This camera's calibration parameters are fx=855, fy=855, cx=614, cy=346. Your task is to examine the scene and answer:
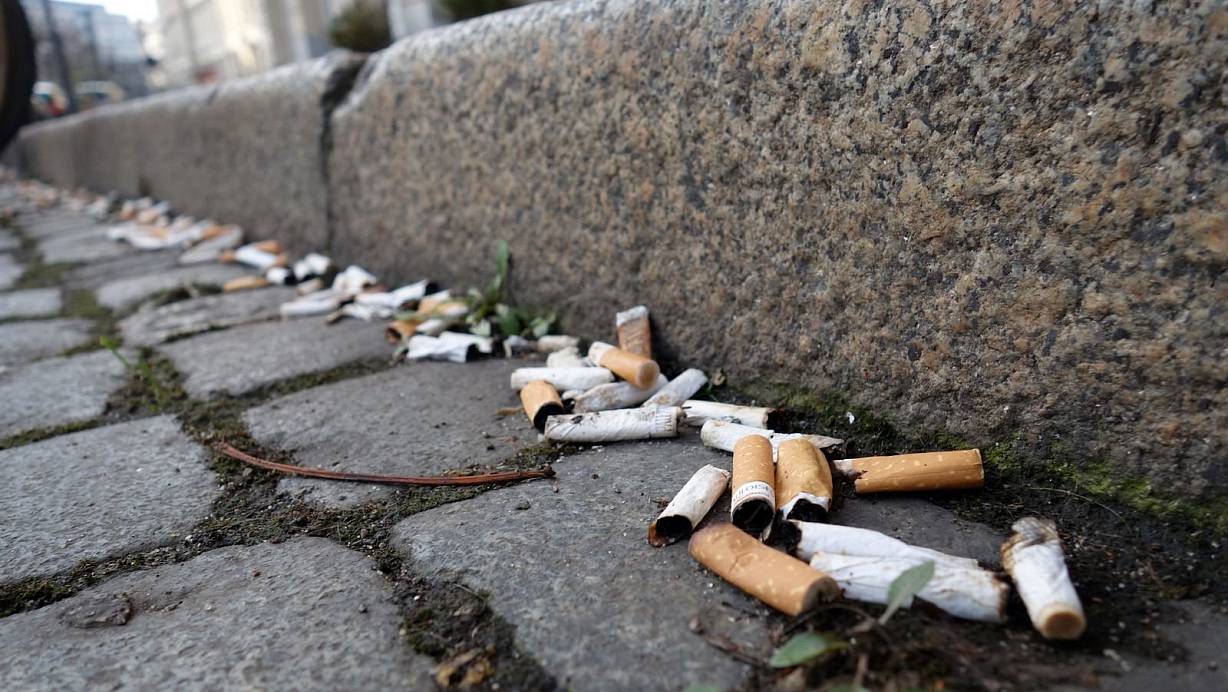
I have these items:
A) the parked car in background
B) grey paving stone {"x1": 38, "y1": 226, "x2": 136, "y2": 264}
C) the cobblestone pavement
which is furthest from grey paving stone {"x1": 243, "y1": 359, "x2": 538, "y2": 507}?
the parked car in background

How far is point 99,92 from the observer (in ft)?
43.6

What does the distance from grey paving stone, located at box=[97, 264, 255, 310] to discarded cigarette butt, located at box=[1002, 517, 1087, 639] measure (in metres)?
2.15

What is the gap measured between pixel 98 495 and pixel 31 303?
162cm

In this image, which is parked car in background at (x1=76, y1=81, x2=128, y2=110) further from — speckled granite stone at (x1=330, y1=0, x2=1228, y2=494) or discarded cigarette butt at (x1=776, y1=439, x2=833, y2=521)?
discarded cigarette butt at (x1=776, y1=439, x2=833, y2=521)

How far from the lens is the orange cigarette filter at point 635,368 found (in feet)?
4.01

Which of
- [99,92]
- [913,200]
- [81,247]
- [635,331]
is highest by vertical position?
[99,92]

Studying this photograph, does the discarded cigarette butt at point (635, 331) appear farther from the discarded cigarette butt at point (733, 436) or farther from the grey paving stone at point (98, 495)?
the grey paving stone at point (98, 495)

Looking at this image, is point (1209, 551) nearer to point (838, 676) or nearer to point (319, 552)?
point (838, 676)

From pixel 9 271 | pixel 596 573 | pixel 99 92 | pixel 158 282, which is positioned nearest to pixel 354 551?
pixel 596 573

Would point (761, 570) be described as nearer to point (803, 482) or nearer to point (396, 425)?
point (803, 482)

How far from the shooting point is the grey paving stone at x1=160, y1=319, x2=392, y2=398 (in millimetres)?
1473

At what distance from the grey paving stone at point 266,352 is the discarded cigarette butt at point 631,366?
1.63 ft

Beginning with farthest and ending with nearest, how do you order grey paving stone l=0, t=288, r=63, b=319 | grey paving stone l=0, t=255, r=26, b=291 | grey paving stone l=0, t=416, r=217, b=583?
grey paving stone l=0, t=255, r=26, b=291
grey paving stone l=0, t=288, r=63, b=319
grey paving stone l=0, t=416, r=217, b=583

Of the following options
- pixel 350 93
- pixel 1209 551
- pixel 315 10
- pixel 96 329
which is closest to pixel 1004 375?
pixel 1209 551
